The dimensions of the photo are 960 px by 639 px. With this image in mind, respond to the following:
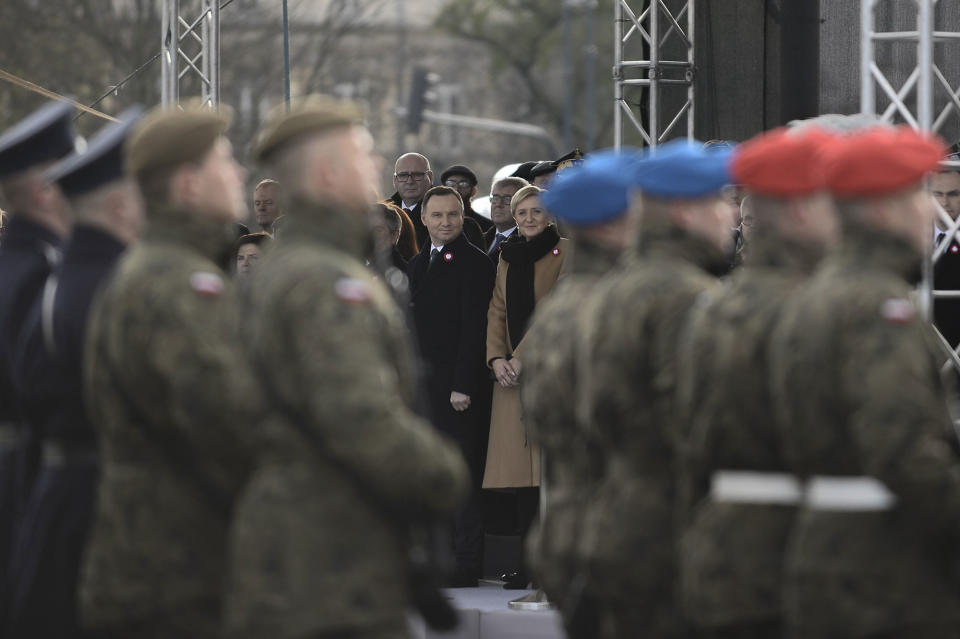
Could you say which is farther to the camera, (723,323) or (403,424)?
(723,323)

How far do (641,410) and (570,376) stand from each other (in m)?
0.38

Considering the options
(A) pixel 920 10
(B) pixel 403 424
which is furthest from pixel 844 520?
(A) pixel 920 10

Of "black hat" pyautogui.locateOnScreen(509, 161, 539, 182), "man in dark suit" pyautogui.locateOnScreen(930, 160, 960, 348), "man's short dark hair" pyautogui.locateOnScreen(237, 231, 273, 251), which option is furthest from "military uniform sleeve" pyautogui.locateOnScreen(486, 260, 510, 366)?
"black hat" pyautogui.locateOnScreen(509, 161, 539, 182)

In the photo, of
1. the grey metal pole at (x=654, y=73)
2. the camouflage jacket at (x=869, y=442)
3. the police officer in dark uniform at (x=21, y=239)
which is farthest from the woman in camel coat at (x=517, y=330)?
the camouflage jacket at (x=869, y=442)

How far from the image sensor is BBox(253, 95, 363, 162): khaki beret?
13.9 ft

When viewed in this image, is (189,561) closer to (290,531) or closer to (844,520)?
(290,531)

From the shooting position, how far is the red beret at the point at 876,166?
13.0 ft

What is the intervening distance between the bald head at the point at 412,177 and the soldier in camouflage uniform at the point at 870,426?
727cm

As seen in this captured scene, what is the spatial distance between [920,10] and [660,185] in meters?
3.37

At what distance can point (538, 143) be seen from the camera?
48.4 m

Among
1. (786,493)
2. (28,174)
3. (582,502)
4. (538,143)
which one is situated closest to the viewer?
(786,493)

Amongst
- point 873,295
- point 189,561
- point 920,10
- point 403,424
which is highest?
point 920,10

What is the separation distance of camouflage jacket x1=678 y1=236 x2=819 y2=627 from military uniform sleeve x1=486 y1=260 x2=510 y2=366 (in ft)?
15.5

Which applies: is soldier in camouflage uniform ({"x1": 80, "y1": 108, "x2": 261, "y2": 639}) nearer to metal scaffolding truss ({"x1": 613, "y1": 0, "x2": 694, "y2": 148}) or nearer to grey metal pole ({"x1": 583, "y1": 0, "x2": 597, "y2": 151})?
metal scaffolding truss ({"x1": 613, "y1": 0, "x2": 694, "y2": 148})
